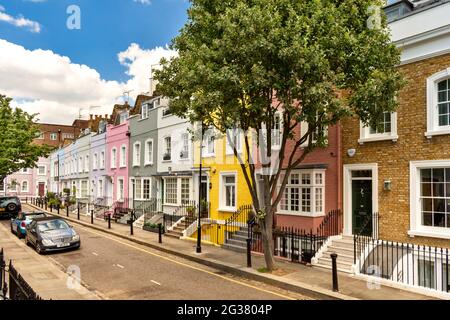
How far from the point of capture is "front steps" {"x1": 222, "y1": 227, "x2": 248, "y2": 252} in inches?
699

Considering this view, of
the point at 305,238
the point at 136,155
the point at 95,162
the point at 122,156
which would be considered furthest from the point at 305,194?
the point at 95,162

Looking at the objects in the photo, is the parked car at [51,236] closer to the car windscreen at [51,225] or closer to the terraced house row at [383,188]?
the car windscreen at [51,225]

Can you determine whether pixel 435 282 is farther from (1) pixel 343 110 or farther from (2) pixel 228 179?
(2) pixel 228 179

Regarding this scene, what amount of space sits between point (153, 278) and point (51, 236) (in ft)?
25.2

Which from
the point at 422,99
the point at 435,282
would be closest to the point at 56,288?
the point at 435,282

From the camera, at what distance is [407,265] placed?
12188 millimetres

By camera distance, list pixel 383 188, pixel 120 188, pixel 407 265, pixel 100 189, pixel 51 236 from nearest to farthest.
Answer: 1. pixel 407 265
2. pixel 383 188
3. pixel 51 236
4. pixel 120 188
5. pixel 100 189

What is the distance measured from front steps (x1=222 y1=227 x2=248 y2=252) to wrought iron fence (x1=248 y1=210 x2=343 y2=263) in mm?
1708

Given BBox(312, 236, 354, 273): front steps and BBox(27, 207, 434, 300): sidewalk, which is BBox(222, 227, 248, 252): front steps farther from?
BBox(312, 236, 354, 273): front steps

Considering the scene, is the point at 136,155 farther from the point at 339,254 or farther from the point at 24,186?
the point at 24,186

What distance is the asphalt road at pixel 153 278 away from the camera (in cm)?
1116

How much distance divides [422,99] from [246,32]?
22.4 feet

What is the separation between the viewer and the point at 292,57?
35.5ft

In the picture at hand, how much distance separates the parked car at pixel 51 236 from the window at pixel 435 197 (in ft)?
49.2
